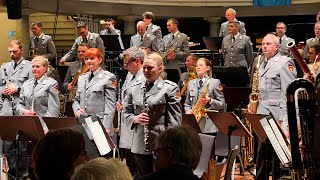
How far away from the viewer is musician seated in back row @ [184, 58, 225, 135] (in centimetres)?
825

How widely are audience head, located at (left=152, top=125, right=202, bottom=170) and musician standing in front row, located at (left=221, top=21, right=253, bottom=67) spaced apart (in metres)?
8.12

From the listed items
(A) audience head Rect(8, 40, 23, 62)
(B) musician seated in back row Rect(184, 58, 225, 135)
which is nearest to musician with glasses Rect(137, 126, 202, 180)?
(B) musician seated in back row Rect(184, 58, 225, 135)

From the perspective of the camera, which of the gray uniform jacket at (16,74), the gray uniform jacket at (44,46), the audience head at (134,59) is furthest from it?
the gray uniform jacket at (44,46)

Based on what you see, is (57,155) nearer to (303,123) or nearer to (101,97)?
(303,123)

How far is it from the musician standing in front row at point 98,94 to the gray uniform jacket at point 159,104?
2.68 ft

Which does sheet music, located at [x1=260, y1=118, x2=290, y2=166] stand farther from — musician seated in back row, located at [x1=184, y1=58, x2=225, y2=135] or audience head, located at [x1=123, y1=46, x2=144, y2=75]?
musician seated in back row, located at [x1=184, y1=58, x2=225, y2=135]

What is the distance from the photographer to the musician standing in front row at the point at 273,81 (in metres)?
7.00

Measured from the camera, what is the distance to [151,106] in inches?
236

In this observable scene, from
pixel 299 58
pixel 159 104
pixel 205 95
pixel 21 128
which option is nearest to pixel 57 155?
pixel 299 58

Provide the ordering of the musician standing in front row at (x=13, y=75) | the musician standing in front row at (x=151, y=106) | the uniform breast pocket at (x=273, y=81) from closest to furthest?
the musician standing in front row at (x=151, y=106), the uniform breast pocket at (x=273, y=81), the musician standing in front row at (x=13, y=75)

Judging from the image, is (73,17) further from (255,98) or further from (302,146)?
(302,146)

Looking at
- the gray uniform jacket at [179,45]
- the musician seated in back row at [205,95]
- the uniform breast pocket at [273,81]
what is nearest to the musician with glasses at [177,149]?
the uniform breast pocket at [273,81]

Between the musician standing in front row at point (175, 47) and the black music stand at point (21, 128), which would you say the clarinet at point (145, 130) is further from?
the musician standing in front row at point (175, 47)

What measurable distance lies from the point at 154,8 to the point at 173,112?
449 inches
